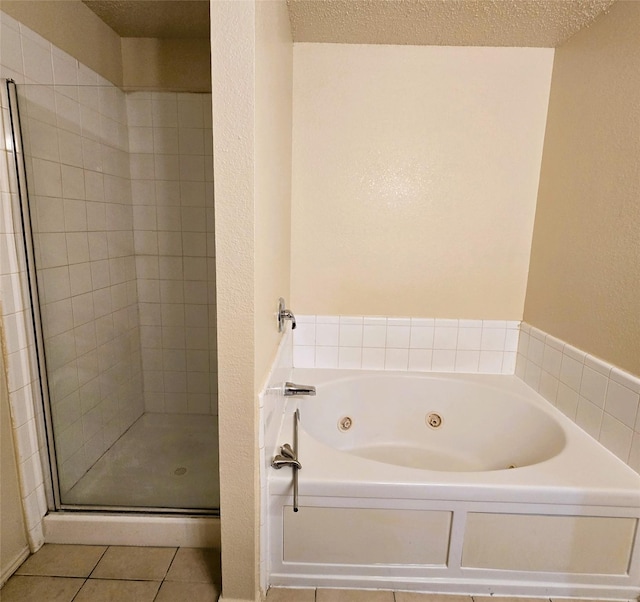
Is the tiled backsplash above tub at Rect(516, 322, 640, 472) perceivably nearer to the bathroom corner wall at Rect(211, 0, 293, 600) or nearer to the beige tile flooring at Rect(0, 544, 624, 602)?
the beige tile flooring at Rect(0, 544, 624, 602)

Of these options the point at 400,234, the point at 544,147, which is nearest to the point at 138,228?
the point at 400,234

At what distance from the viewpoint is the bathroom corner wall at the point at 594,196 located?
128 centimetres

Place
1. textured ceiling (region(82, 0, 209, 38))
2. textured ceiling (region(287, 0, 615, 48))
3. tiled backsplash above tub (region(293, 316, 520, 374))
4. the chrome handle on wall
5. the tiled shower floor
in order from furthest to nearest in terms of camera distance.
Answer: tiled backsplash above tub (region(293, 316, 520, 374)) < textured ceiling (region(82, 0, 209, 38)) < the tiled shower floor < textured ceiling (region(287, 0, 615, 48)) < the chrome handle on wall

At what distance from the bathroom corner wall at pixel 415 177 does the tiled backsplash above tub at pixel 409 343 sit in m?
0.06

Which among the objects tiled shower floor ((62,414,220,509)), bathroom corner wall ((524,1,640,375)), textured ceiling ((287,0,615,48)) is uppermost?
textured ceiling ((287,0,615,48))

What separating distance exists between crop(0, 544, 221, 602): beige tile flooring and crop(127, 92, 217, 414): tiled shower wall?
0.93 metres

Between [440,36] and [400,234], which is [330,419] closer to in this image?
[400,234]

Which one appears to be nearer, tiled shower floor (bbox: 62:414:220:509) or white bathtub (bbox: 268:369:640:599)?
white bathtub (bbox: 268:369:640:599)

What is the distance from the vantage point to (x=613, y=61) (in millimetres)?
1380

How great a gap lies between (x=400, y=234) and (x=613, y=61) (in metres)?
1.04

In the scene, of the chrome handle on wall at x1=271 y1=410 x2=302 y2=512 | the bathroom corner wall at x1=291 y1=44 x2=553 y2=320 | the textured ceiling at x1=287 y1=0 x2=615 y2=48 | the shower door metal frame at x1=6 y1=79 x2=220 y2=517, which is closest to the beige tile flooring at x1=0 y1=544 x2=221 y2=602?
A: the shower door metal frame at x1=6 y1=79 x2=220 y2=517

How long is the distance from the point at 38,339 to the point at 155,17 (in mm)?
1626

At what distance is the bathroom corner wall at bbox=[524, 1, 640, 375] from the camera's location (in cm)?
128

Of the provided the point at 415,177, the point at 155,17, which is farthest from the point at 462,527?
the point at 155,17
